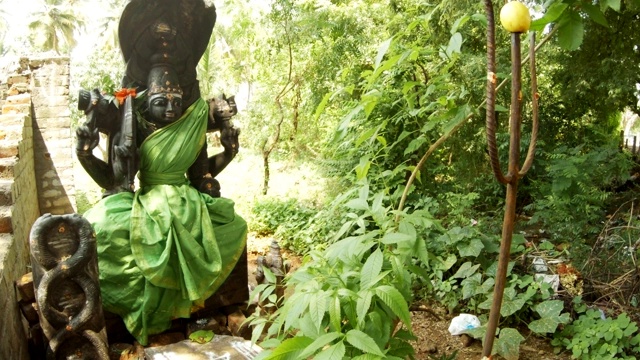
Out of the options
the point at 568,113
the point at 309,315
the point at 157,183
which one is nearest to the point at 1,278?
the point at 157,183

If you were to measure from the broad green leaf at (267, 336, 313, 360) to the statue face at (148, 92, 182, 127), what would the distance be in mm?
2171

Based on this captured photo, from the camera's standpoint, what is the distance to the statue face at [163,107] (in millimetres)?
3174

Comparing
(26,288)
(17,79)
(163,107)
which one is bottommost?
(26,288)

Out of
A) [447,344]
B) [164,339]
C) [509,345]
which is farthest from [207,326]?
[509,345]

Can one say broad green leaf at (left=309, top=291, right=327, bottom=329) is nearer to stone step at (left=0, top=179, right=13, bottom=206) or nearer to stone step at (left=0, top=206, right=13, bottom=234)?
stone step at (left=0, top=206, right=13, bottom=234)

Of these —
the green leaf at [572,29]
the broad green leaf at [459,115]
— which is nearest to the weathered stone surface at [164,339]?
the broad green leaf at [459,115]

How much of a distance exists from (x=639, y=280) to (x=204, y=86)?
36.6 ft

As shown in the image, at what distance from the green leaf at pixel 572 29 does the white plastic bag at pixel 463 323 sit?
9.74 feet

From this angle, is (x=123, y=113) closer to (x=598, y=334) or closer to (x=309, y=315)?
(x=309, y=315)

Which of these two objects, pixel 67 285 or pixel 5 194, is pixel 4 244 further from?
pixel 67 285

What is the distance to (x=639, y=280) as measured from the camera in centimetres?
368

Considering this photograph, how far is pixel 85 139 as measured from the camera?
2994 millimetres

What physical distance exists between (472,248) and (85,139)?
272cm

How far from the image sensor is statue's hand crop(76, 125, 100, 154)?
299 cm
